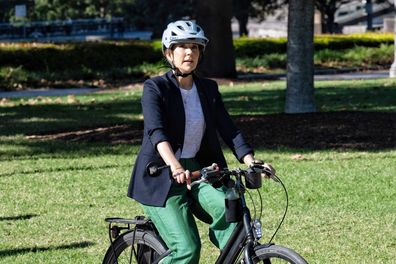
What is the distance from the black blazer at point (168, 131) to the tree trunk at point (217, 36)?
22.3m

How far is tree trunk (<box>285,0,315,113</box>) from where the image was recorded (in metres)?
16.7

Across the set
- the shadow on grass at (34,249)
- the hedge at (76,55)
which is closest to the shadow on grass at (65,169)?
the shadow on grass at (34,249)

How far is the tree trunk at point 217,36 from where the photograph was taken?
91.8 ft

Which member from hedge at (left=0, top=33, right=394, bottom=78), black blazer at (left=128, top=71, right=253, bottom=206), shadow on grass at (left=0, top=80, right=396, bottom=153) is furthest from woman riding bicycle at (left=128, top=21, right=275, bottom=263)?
hedge at (left=0, top=33, right=394, bottom=78)

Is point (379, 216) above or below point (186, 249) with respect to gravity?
below

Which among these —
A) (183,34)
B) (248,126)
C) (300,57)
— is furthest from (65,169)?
(183,34)

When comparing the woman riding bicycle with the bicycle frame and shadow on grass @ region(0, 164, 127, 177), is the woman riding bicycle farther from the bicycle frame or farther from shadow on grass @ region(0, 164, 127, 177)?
shadow on grass @ region(0, 164, 127, 177)

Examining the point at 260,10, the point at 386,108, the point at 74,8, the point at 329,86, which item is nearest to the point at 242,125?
the point at 386,108

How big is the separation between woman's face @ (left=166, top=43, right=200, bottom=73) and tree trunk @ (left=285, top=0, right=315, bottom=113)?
1123 centimetres

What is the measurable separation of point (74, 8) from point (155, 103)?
65.9m

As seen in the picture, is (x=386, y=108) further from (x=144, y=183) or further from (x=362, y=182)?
(x=144, y=183)

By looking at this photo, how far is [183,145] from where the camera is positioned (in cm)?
568

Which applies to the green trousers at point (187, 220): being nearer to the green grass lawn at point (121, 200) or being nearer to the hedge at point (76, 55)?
the green grass lawn at point (121, 200)

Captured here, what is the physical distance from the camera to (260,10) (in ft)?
185
